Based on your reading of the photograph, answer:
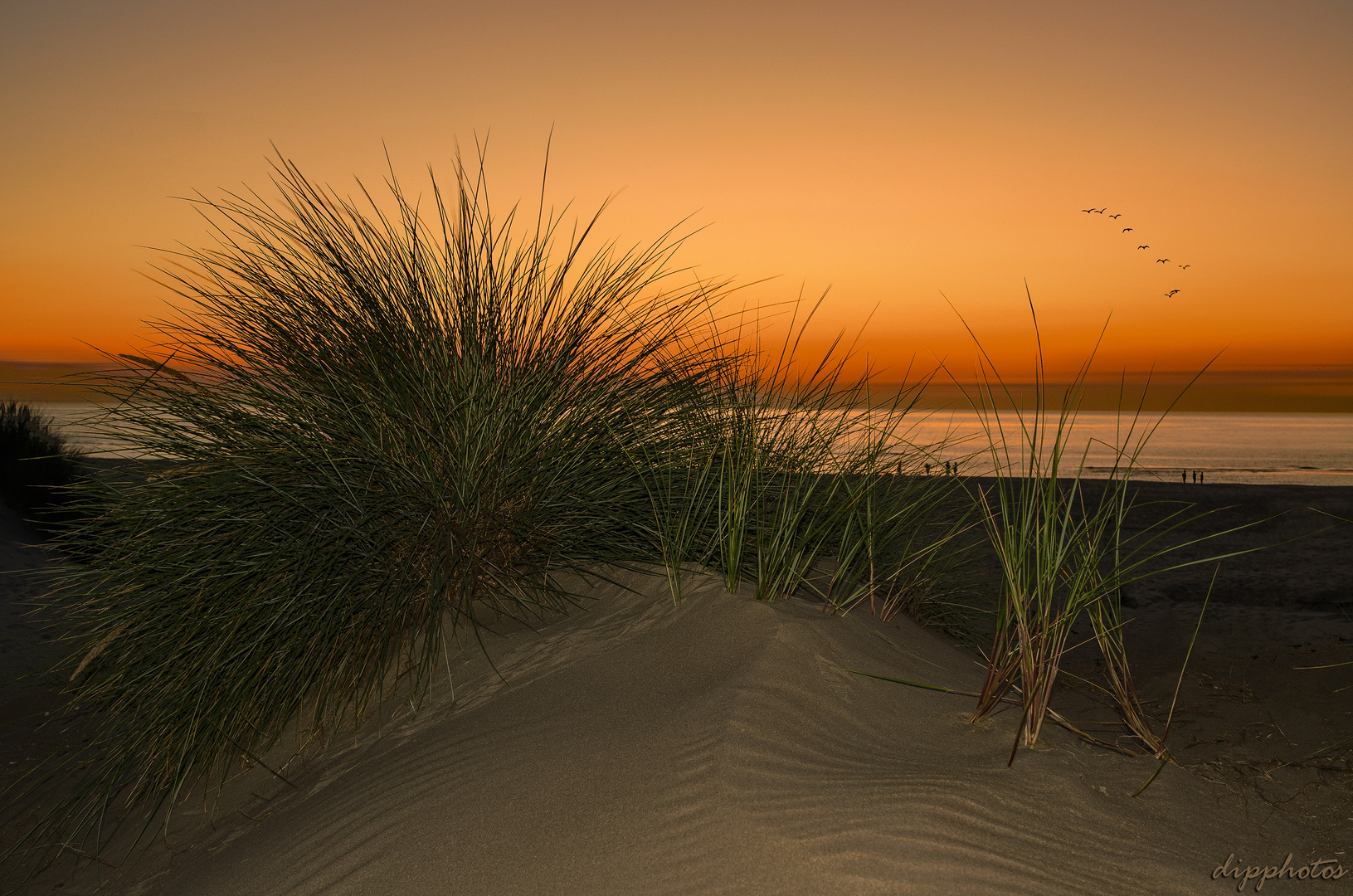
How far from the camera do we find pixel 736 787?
1.85 m

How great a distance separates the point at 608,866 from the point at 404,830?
0.61 m

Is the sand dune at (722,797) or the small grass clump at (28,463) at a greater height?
the sand dune at (722,797)

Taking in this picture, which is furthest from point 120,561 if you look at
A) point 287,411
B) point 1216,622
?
point 1216,622

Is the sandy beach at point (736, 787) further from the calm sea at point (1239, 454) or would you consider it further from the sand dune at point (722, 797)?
the calm sea at point (1239, 454)

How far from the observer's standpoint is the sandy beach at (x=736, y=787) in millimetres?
1701

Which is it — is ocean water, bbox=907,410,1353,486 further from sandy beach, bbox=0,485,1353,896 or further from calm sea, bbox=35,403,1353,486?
sandy beach, bbox=0,485,1353,896

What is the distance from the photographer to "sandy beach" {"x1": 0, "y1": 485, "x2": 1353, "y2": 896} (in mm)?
1701

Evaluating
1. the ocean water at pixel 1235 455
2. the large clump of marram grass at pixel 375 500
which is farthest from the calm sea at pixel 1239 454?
the large clump of marram grass at pixel 375 500

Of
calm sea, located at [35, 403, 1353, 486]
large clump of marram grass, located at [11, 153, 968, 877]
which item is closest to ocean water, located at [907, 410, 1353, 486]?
calm sea, located at [35, 403, 1353, 486]

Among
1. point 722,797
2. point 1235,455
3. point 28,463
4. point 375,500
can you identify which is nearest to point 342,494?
point 375,500

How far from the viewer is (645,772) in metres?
1.99

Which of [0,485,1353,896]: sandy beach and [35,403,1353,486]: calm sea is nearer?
[0,485,1353,896]: sandy beach

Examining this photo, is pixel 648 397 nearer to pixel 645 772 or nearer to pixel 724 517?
pixel 724 517

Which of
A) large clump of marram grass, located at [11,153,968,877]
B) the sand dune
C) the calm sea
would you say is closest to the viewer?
the sand dune
